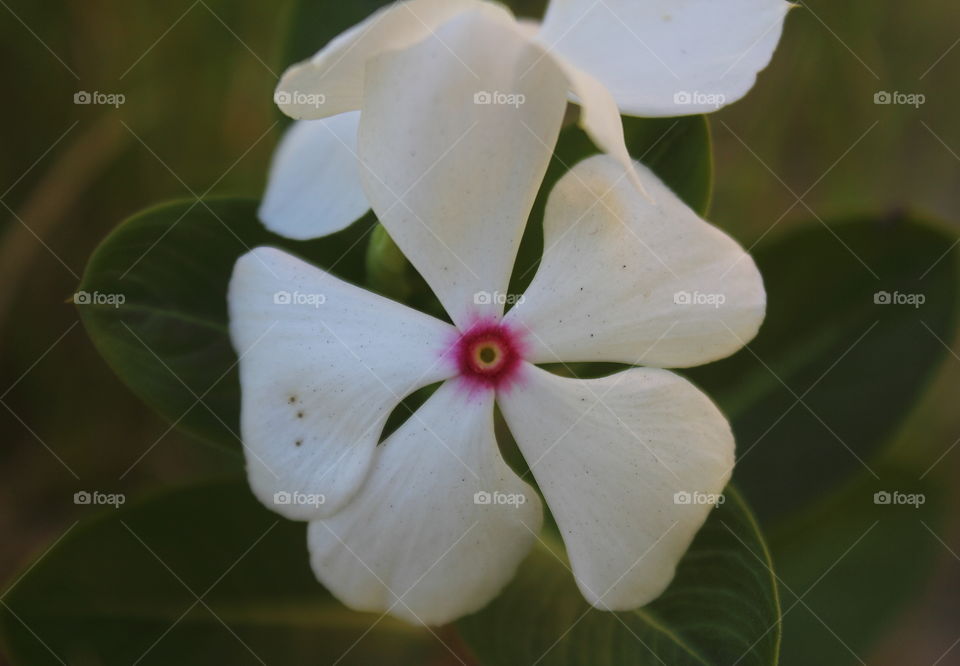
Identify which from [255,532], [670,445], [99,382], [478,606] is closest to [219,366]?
[255,532]

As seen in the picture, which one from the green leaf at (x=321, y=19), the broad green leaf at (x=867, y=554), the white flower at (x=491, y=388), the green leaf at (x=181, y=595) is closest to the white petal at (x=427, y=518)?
the white flower at (x=491, y=388)

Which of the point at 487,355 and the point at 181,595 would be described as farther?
the point at 181,595

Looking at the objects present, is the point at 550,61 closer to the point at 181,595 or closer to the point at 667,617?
the point at 667,617

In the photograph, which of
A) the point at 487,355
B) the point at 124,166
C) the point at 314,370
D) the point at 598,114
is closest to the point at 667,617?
the point at 487,355

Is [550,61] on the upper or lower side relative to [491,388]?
upper

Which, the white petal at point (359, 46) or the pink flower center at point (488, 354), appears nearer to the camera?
the white petal at point (359, 46)

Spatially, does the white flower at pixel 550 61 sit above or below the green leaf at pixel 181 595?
above

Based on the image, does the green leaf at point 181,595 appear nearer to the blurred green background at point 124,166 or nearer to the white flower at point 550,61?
the blurred green background at point 124,166

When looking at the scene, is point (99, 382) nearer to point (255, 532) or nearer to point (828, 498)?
point (255, 532)

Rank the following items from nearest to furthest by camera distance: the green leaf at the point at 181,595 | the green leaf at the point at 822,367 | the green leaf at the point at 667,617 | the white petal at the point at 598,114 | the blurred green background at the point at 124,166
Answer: the white petal at the point at 598,114 < the green leaf at the point at 667,617 < the green leaf at the point at 181,595 < the green leaf at the point at 822,367 < the blurred green background at the point at 124,166
